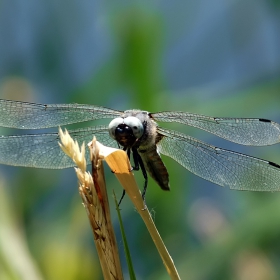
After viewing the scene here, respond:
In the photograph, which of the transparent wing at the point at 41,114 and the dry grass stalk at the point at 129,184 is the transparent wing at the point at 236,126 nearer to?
the transparent wing at the point at 41,114

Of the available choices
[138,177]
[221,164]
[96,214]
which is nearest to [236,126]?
[221,164]

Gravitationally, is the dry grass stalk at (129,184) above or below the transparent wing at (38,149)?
below

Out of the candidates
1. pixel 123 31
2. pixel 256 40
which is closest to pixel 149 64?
pixel 123 31

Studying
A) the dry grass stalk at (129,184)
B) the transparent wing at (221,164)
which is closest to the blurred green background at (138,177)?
the transparent wing at (221,164)

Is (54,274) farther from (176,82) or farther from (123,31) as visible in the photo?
(176,82)

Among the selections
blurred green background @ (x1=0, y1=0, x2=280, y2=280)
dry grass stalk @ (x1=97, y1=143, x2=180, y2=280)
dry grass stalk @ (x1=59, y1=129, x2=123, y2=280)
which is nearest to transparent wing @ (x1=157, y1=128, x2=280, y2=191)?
blurred green background @ (x1=0, y1=0, x2=280, y2=280)

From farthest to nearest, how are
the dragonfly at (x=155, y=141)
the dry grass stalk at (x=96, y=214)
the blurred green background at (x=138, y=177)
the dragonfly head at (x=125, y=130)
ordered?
the blurred green background at (x=138, y=177)
the dragonfly at (x=155, y=141)
the dragonfly head at (x=125, y=130)
the dry grass stalk at (x=96, y=214)

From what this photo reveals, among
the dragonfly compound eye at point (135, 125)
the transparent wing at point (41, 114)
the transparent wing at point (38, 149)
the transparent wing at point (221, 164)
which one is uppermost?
the transparent wing at point (41, 114)
